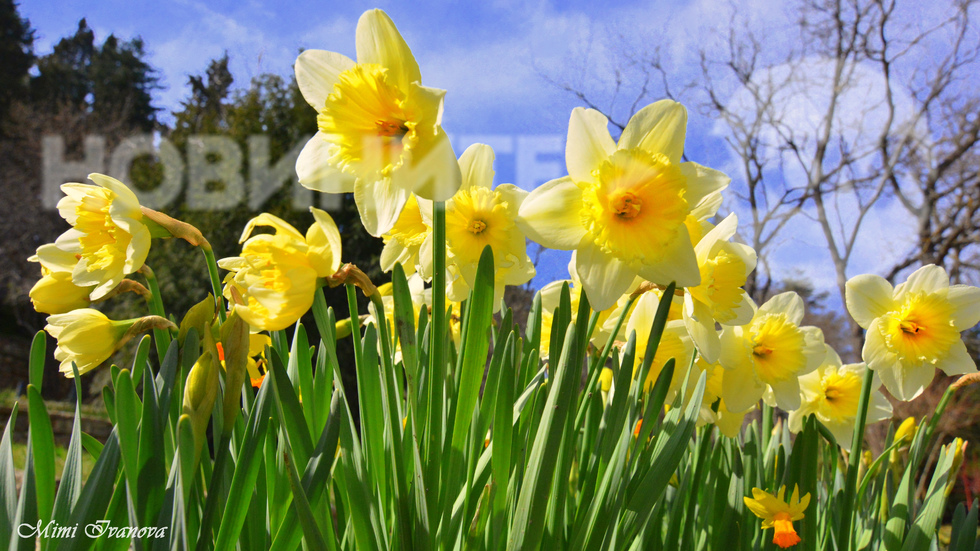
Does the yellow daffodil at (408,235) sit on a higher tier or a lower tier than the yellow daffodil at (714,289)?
higher

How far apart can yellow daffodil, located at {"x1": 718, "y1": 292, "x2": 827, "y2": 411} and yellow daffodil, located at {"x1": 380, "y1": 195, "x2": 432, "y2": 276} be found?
451mm

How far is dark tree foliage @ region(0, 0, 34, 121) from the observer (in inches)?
518

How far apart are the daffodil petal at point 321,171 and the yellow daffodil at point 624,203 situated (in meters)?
0.19

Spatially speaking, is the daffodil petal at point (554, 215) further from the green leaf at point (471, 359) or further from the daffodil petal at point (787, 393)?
the daffodil petal at point (787, 393)

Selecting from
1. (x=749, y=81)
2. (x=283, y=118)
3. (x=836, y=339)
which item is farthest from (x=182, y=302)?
(x=836, y=339)

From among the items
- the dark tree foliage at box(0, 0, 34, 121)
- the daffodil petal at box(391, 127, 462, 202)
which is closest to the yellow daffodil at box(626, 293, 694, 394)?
the daffodil petal at box(391, 127, 462, 202)

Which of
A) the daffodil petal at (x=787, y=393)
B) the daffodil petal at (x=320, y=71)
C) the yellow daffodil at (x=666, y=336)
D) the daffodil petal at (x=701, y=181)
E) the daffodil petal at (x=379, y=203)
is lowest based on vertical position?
the daffodil petal at (x=787, y=393)

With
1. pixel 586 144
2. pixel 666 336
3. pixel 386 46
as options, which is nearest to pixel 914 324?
pixel 666 336

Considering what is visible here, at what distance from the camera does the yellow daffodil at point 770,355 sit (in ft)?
2.69

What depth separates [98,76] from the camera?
46.8ft

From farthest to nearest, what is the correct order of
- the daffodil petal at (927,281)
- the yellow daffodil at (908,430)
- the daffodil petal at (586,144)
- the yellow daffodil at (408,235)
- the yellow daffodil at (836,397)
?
1. the yellow daffodil at (908,430)
2. the yellow daffodil at (836,397)
3. the daffodil petal at (927,281)
4. the yellow daffodil at (408,235)
5. the daffodil petal at (586,144)

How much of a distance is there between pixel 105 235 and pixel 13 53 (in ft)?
59.3

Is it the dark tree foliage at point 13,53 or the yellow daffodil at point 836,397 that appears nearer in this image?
the yellow daffodil at point 836,397

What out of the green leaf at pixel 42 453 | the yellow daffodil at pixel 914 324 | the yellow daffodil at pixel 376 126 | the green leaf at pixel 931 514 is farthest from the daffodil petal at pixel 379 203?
the green leaf at pixel 931 514
